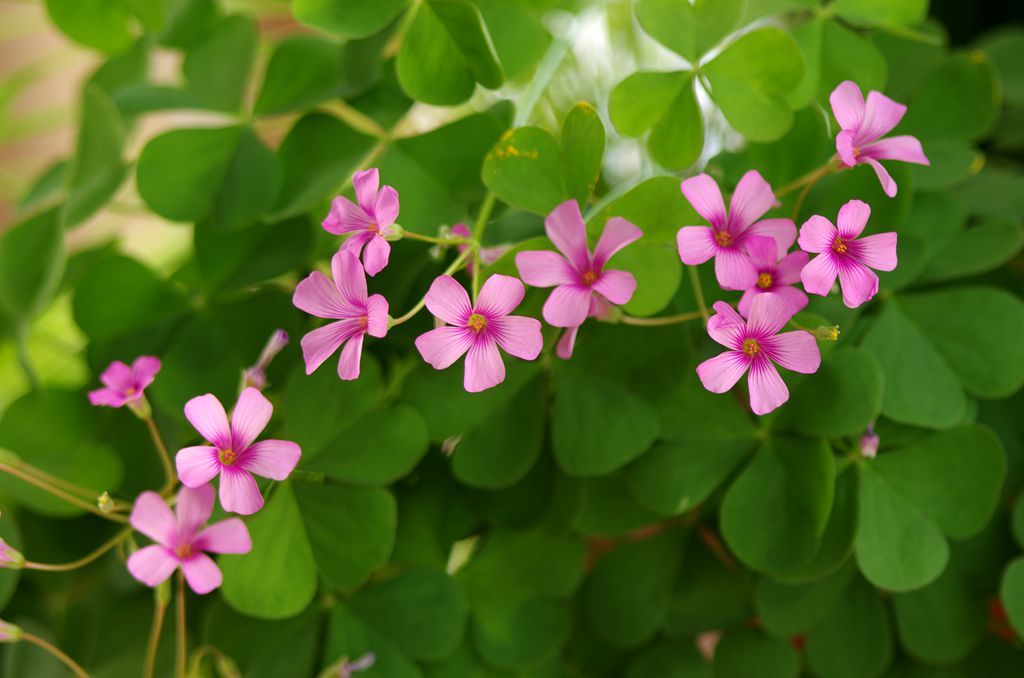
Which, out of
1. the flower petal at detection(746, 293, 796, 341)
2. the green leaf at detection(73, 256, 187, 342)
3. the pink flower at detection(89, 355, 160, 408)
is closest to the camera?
the flower petal at detection(746, 293, 796, 341)

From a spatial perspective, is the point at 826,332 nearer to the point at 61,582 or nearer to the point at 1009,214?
the point at 1009,214

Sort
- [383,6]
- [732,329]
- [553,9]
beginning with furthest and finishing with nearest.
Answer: [553,9]
[383,6]
[732,329]

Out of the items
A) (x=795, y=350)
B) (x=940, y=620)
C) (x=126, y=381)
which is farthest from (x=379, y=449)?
(x=940, y=620)

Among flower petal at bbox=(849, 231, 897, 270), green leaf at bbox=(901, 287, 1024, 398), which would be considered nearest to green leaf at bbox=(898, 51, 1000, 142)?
green leaf at bbox=(901, 287, 1024, 398)

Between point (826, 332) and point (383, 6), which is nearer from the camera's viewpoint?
point (826, 332)

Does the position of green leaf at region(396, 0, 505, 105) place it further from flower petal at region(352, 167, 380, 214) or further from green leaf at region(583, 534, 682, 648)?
green leaf at region(583, 534, 682, 648)

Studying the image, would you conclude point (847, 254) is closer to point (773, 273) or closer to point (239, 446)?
point (773, 273)

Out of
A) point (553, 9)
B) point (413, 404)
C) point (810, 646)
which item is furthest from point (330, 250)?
point (810, 646)
